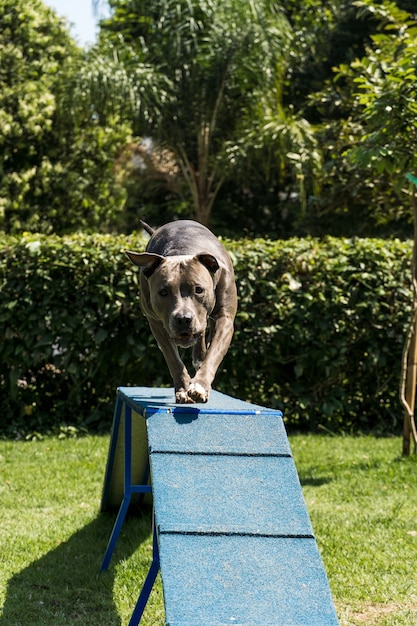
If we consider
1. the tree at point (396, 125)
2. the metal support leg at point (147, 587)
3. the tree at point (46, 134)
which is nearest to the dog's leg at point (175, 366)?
the metal support leg at point (147, 587)

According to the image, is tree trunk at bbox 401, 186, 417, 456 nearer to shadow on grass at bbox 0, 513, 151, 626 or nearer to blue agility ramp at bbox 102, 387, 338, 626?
shadow on grass at bbox 0, 513, 151, 626

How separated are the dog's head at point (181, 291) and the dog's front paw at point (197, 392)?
1.09ft

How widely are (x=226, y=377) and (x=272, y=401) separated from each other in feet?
2.37

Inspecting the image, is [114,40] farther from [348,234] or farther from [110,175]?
[348,234]

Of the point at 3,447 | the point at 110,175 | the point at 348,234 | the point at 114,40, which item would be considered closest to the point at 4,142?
the point at 110,175

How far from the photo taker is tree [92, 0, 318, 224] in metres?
18.4

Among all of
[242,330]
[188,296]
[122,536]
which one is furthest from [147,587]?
[242,330]

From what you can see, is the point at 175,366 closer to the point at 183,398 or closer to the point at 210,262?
the point at 183,398

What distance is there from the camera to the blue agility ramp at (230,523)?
336cm

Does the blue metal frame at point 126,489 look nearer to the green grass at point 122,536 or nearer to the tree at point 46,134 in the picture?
the green grass at point 122,536

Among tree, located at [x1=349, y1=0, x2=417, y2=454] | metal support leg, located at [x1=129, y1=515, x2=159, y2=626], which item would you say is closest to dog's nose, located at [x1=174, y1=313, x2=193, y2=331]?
metal support leg, located at [x1=129, y1=515, x2=159, y2=626]

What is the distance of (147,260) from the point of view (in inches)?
169

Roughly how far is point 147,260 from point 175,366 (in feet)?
2.32

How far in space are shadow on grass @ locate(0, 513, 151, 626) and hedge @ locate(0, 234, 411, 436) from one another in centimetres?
360
